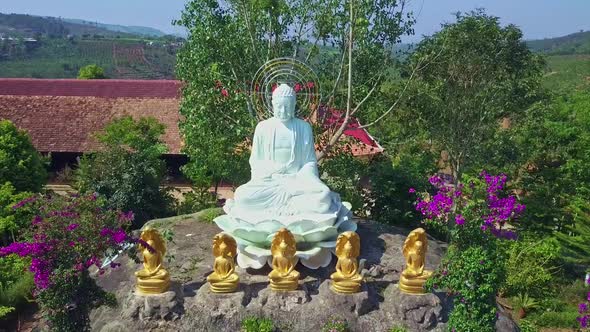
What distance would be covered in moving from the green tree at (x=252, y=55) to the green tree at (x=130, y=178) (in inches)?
63.9

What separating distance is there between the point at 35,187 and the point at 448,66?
9.56 metres

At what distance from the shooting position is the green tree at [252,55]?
421 inches

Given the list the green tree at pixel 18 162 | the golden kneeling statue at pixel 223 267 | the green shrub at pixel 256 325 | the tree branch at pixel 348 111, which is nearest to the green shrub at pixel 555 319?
the green shrub at pixel 256 325

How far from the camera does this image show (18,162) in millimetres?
12883

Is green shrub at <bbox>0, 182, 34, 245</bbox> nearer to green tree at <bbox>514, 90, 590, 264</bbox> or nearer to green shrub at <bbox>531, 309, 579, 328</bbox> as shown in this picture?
green shrub at <bbox>531, 309, 579, 328</bbox>

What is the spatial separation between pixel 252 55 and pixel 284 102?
2322 millimetres

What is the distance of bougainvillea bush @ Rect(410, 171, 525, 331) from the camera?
6219mm

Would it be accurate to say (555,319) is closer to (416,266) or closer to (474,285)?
(416,266)

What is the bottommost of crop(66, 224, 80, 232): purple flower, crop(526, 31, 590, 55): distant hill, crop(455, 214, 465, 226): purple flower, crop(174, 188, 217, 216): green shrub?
crop(174, 188, 217, 216): green shrub

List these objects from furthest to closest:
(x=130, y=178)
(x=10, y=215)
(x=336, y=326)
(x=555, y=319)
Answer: (x=130, y=178) < (x=10, y=215) < (x=555, y=319) < (x=336, y=326)

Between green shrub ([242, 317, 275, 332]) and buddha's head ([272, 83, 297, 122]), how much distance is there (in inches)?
133

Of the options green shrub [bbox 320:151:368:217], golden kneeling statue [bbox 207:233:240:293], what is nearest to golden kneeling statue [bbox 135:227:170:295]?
golden kneeling statue [bbox 207:233:240:293]

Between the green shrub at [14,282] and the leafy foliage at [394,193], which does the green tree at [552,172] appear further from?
the green shrub at [14,282]

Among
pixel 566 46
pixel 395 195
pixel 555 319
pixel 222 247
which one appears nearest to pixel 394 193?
pixel 395 195
